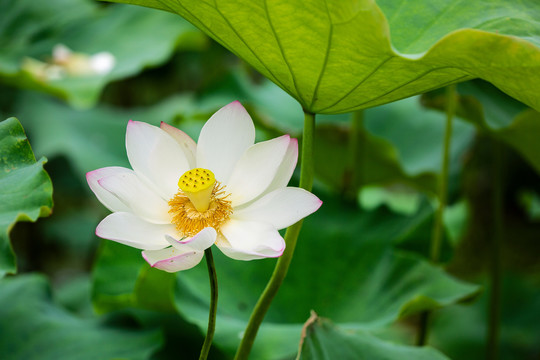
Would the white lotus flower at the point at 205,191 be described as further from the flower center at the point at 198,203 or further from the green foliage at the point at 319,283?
the green foliage at the point at 319,283

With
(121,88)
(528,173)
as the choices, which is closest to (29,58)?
(121,88)

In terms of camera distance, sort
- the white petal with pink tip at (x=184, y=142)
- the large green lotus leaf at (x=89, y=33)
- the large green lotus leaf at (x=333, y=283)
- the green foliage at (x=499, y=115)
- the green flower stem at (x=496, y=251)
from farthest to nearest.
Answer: the large green lotus leaf at (x=89, y=33) → the green flower stem at (x=496, y=251) → the green foliage at (x=499, y=115) → the large green lotus leaf at (x=333, y=283) → the white petal with pink tip at (x=184, y=142)

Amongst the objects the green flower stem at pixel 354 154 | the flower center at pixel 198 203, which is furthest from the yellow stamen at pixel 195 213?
the green flower stem at pixel 354 154

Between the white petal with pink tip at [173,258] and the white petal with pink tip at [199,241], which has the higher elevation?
the white petal with pink tip at [199,241]

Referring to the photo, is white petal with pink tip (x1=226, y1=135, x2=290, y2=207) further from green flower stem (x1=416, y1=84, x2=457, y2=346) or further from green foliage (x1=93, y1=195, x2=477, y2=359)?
green flower stem (x1=416, y1=84, x2=457, y2=346)

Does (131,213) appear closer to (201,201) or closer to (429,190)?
(201,201)

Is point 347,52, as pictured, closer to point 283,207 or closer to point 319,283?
point 283,207
